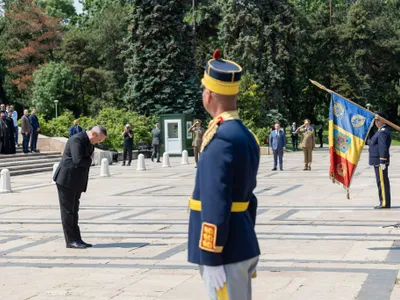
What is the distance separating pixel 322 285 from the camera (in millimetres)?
7559

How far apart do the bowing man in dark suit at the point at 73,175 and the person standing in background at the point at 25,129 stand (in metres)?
21.4

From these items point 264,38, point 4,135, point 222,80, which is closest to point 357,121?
point 222,80

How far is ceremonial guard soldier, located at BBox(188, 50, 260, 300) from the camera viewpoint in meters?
4.16

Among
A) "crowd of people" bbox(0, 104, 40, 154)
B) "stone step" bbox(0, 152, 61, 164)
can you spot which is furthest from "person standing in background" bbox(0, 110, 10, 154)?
"stone step" bbox(0, 152, 61, 164)

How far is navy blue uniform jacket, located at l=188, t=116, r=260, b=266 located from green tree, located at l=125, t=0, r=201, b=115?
4224 cm

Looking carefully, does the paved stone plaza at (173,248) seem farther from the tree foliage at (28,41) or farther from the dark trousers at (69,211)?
the tree foliage at (28,41)

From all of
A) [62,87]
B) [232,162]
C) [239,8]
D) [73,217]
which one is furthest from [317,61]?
[232,162]

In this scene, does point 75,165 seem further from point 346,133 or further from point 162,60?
point 162,60

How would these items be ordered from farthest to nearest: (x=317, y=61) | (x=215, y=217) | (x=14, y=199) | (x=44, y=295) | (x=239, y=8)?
(x=317, y=61), (x=239, y=8), (x=14, y=199), (x=44, y=295), (x=215, y=217)

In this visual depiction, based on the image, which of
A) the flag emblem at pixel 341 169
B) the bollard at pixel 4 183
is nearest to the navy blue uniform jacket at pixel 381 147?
the flag emblem at pixel 341 169

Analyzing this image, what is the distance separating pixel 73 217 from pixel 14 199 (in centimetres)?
831

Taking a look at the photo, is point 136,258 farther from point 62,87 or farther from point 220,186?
point 62,87

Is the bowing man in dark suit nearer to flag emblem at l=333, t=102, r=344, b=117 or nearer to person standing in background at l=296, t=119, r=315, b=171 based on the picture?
flag emblem at l=333, t=102, r=344, b=117

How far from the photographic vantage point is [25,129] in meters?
31.2
